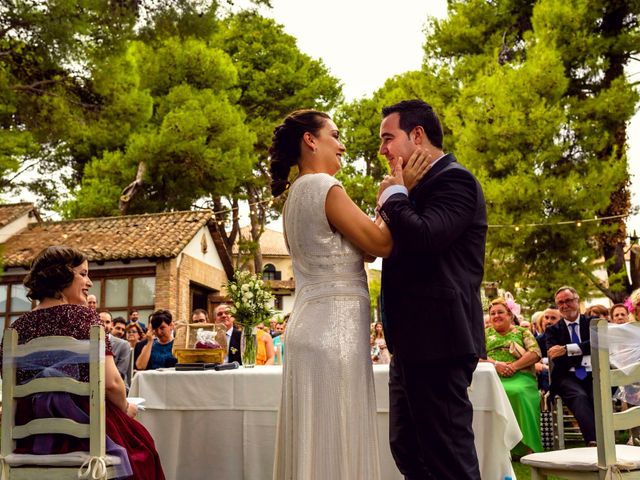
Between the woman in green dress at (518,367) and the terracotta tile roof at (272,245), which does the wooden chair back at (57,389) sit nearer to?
the woman in green dress at (518,367)

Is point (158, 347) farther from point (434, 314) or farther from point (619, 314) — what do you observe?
point (434, 314)

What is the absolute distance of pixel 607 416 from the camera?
2551 millimetres

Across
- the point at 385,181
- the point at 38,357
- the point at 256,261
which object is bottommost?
the point at 38,357

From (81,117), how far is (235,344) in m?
5.55

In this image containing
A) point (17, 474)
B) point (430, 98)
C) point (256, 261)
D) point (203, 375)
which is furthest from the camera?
point (256, 261)

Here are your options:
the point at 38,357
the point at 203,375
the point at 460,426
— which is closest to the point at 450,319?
the point at 460,426

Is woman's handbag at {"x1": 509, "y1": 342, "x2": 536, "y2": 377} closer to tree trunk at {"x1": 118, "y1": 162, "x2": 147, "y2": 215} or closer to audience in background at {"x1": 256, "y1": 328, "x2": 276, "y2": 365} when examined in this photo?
audience in background at {"x1": 256, "y1": 328, "x2": 276, "y2": 365}

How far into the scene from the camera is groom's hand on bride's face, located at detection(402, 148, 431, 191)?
2537mm

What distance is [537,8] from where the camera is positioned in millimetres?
17672

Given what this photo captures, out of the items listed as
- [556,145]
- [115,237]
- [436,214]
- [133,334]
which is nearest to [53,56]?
[133,334]

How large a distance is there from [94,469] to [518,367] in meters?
4.67

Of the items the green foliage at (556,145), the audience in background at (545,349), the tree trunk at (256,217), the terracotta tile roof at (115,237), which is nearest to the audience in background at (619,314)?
the audience in background at (545,349)

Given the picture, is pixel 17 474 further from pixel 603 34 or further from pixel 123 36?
pixel 603 34

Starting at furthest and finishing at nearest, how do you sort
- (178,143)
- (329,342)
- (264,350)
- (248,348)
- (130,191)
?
(130,191) < (178,143) < (264,350) < (248,348) < (329,342)
